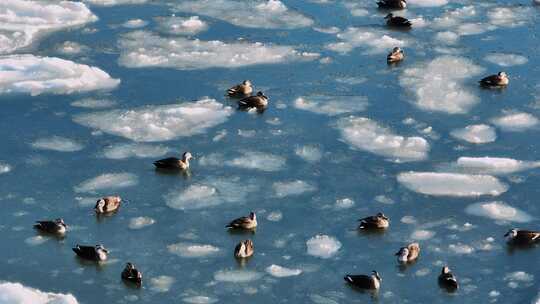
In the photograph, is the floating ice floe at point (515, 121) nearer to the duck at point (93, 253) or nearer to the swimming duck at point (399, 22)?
the swimming duck at point (399, 22)

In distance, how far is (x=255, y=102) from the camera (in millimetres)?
20609

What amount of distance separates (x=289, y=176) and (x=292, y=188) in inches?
18.0

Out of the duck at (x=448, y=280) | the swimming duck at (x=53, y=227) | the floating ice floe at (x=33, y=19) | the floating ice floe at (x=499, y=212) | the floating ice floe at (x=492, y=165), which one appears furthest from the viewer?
the floating ice floe at (x=33, y=19)

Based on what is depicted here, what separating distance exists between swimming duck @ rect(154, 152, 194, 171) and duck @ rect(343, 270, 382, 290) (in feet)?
13.7

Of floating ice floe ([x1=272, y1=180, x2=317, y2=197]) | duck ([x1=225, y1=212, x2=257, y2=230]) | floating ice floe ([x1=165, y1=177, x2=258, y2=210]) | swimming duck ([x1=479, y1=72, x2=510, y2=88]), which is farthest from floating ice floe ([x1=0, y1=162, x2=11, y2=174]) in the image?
swimming duck ([x1=479, y1=72, x2=510, y2=88])

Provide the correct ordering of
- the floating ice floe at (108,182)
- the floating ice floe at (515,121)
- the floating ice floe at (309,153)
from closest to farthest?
the floating ice floe at (108,182) → the floating ice floe at (309,153) → the floating ice floe at (515,121)

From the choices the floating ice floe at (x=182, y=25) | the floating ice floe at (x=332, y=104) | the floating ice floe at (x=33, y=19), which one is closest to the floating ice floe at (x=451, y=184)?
the floating ice floe at (x=332, y=104)

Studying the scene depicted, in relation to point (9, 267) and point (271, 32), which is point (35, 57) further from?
point (9, 267)

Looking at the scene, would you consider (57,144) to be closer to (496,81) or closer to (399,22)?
(496,81)

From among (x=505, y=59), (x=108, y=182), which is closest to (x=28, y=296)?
(x=108, y=182)

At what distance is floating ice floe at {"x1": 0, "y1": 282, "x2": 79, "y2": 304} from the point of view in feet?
47.1

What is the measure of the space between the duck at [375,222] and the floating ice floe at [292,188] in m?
1.38

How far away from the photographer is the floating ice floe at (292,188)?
17516 millimetres

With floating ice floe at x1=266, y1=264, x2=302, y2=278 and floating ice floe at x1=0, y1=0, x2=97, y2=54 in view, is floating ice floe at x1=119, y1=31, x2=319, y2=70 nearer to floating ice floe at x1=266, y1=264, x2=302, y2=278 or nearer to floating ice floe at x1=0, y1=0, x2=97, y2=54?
floating ice floe at x1=0, y1=0, x2=97, y2=54
